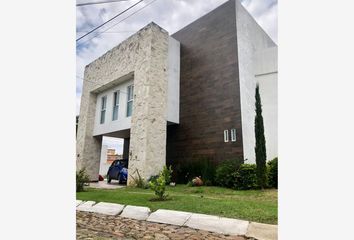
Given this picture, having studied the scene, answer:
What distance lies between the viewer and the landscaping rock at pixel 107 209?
2.53 metres

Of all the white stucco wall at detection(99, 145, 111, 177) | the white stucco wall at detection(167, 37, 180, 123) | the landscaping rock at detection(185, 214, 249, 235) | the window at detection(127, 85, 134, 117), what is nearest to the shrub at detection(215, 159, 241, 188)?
the white stucco wall at detection(167, 37, 180, 123)

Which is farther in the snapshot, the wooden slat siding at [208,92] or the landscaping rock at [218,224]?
the wooden slat siding at [208,92]

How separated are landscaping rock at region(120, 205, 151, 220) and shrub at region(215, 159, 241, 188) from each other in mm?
2513

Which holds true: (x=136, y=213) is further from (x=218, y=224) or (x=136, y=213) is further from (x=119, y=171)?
(x=119, y=171)

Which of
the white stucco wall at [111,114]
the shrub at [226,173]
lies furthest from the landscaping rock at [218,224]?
the white stucco wall at [111,114]

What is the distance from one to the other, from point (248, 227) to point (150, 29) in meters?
5.24

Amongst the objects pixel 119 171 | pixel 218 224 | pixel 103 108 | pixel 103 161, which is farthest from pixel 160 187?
pixel 103 161

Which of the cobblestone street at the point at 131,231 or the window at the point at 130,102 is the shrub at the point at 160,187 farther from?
the window at the point at 130,102

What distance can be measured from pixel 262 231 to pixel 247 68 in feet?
15.4

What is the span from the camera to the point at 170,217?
6.92ft
